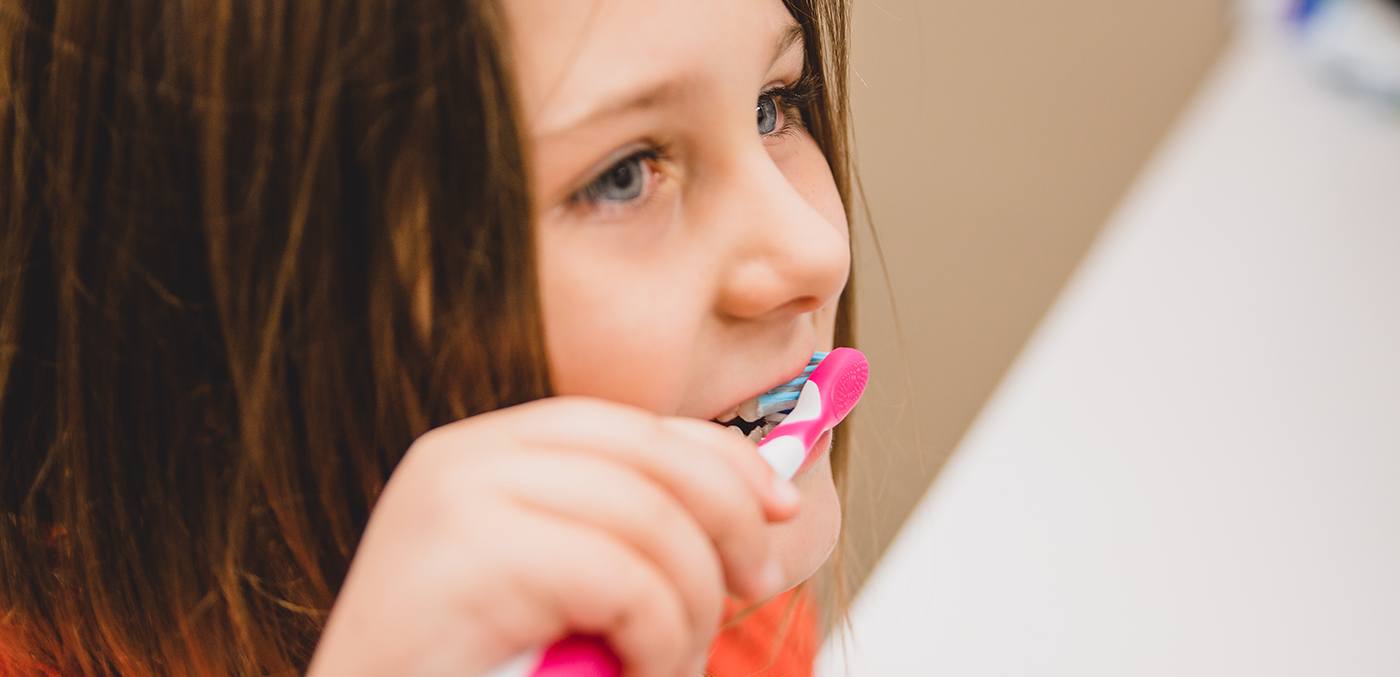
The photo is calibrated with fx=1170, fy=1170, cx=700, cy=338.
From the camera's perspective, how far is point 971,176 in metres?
0.91

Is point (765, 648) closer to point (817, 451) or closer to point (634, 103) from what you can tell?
point (817, 451)

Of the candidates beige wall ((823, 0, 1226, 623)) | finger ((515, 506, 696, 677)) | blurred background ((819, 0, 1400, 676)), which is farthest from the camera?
beige wall ((823, 0, 1226, 623))

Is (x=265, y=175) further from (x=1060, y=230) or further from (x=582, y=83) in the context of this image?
(x=1060, y=230)

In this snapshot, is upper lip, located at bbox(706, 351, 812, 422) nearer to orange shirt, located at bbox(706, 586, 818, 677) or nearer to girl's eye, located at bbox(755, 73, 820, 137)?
girl's eye, located at bbox(755, 73, 820, 137)

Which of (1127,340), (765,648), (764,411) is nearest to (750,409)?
(764,411)

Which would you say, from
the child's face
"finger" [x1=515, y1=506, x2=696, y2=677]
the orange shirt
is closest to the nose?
the child's face

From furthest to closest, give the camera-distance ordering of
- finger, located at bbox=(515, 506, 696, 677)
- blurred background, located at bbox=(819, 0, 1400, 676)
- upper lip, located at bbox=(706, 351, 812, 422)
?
blurred background, located at bbox=(819, 0, 1400, 676)
upper lip, located at bbox=(706, 351, 812, 422)
finger, located at bbox=(515, 506, 696, 677)

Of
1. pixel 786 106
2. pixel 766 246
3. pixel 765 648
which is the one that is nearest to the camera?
pixel 766 246

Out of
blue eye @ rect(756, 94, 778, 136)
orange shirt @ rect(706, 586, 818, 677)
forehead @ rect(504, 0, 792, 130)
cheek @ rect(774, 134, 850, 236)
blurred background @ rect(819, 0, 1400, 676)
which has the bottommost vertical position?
orange shirt @ rect(706, 586, 818, 677)

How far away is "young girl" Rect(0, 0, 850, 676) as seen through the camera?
281 millimetres

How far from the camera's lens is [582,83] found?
329 mm

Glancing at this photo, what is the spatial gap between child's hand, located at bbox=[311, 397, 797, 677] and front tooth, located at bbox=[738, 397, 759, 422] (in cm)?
10

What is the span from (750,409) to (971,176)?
0.56m

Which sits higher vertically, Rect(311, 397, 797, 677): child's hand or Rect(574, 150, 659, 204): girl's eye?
Rect(574, 150, 659, 204): girl's eye
